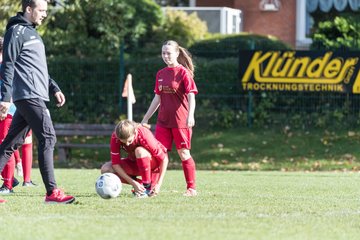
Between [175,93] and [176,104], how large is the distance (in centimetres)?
13

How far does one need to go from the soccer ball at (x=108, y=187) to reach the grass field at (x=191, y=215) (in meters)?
0.08

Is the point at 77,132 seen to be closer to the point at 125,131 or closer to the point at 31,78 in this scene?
the point at 125,131

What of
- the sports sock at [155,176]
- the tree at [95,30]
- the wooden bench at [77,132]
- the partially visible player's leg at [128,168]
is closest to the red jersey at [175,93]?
the sports sock at [155,176]

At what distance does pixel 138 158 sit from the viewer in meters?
10.8

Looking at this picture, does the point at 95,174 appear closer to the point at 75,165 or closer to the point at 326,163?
the point at 75,165

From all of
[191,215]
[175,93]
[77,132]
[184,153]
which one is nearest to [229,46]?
[77,132]

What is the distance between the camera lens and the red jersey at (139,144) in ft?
35.3

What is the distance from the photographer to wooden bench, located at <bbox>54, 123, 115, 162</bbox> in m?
21.5

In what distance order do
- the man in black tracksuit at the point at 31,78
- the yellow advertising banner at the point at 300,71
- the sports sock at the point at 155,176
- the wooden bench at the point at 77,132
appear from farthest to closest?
1. the yellow advertising banner at the point at 300,71
2. the wooden bench at the point at 77,132
3. the sports sock at the point at 155,176
4. the man in black tracksuit at the point at 31,78

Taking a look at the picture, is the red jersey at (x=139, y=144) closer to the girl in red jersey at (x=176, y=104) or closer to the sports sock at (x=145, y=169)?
the sports sock at (x=145, y=169)

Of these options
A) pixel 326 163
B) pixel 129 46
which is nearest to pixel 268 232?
pixel 326 163

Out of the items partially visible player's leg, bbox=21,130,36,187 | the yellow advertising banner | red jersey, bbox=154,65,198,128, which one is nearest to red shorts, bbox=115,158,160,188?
red jersey, bbox=154,65,198,128

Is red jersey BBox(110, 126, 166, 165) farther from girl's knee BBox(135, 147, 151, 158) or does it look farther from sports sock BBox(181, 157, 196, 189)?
sports sock BBox(181, 157, 196, 189)

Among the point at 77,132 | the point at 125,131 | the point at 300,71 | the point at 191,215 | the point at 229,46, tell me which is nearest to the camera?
the point at 191,215
